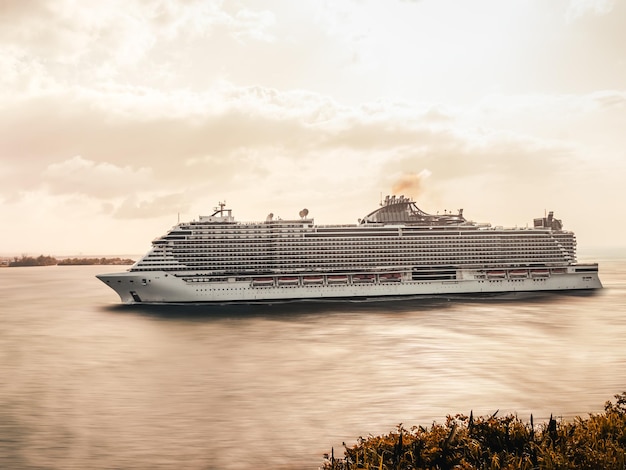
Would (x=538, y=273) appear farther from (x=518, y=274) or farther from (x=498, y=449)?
(x=498, y=449)

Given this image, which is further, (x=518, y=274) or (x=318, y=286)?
(x=518, y=274)

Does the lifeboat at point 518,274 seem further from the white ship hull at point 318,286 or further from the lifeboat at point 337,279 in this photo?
the lifeboat at point 337,279

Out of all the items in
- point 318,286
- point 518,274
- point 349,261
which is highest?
point 349,261

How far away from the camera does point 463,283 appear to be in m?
74.0

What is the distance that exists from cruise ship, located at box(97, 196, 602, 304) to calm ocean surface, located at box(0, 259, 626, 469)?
9.50 metres

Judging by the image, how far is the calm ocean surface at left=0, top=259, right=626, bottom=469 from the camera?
65.2ft

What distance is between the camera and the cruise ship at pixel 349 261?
6394cm

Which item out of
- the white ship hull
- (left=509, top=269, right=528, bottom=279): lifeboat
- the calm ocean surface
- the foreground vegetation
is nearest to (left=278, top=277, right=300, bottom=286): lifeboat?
the white ship hull

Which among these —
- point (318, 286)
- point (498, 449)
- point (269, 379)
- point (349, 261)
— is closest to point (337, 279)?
point (318, 286)

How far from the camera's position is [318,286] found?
67812 mm

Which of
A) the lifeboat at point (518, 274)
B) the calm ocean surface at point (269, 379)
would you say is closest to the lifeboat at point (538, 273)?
the lifeboat at point (518, 274)

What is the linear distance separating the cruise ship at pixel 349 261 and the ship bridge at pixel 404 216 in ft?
0.59

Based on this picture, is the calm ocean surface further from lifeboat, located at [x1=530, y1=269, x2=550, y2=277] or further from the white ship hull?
lifeboat, located at [x1=530, y1=269, x2=550, y2=277]

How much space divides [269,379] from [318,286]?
38.7m
